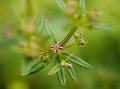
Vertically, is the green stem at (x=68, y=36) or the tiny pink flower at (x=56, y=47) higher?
the green stem at (x=68, y=36)

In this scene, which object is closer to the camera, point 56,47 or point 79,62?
point 56,47

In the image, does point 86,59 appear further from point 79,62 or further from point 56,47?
point 56,47

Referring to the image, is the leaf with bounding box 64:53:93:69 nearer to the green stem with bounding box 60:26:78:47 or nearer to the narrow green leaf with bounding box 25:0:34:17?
the green stem with bounding box 60:26:78:47

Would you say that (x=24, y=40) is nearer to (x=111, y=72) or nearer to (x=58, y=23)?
(x=58, y=23)

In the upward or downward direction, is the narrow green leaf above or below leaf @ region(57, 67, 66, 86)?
above

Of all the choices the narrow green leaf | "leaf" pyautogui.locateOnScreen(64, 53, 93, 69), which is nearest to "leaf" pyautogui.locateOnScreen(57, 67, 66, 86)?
"leaf" pyautogui.locateOnScreen(64, 53, 93, 69)

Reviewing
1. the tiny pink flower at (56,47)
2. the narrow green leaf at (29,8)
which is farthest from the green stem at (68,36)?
the narrow green leaf at (29,8)

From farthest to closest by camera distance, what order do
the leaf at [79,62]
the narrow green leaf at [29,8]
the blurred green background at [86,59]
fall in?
1. the blurred green background at [86,59]
2. the narrow green leaf at [29,8]
3. the leaf at [79,62]

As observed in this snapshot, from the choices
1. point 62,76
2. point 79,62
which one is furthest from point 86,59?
point 62,76

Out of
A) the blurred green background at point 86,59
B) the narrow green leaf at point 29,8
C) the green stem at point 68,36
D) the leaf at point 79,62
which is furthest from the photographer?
the blurred green background at point 86,59

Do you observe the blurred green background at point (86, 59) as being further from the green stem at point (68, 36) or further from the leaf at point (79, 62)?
the green stem at point (68, 36)

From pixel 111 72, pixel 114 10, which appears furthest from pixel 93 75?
pixel 114 10

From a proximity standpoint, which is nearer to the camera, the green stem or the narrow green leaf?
the green stem
